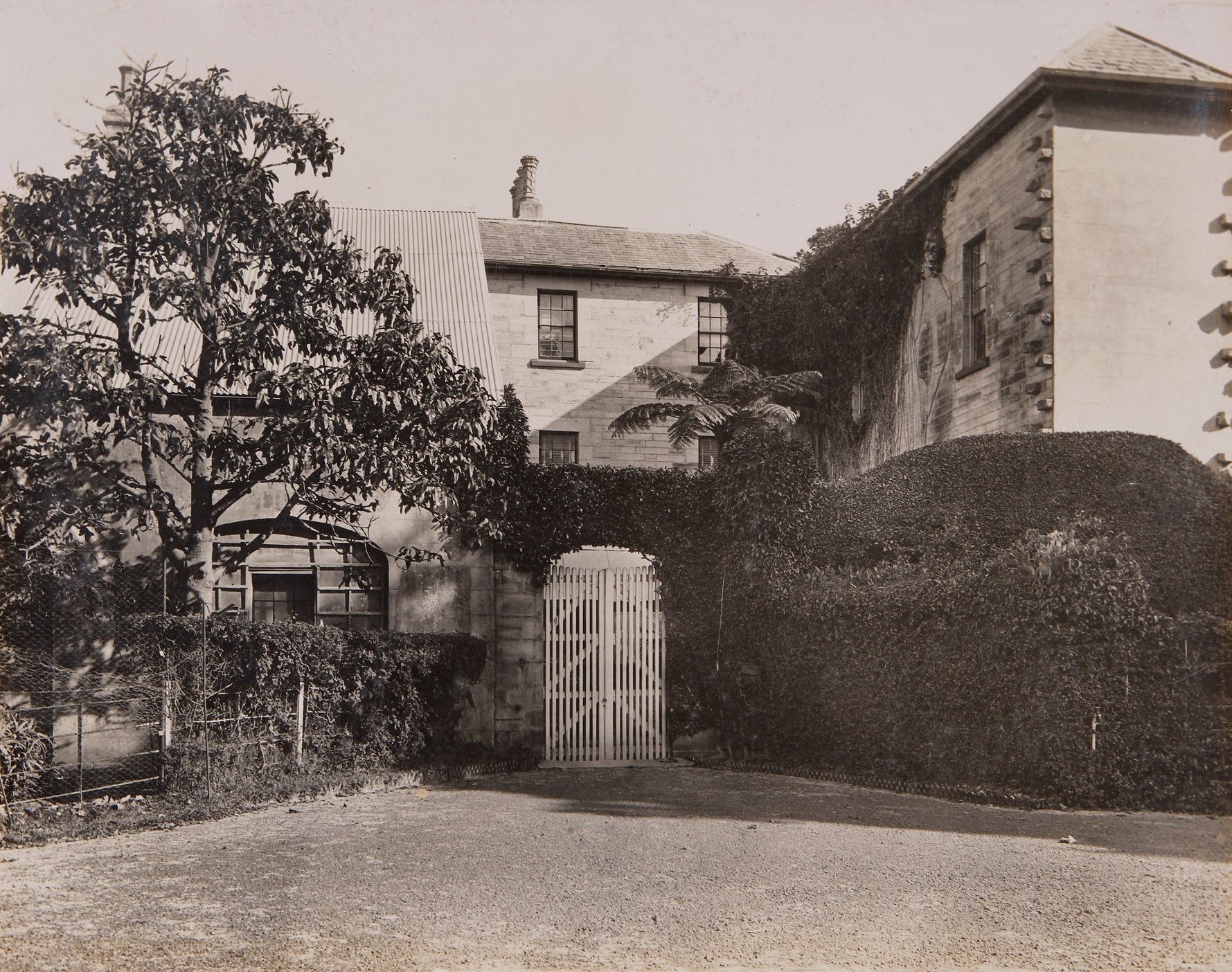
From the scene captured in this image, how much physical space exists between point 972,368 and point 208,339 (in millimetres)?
10817

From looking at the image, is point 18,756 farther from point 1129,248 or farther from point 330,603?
point 1129,248

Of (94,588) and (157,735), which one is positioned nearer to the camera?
(157,735)

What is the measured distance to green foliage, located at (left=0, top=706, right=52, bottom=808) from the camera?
8.70m

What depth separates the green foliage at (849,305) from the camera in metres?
18.0

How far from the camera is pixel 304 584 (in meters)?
15.0

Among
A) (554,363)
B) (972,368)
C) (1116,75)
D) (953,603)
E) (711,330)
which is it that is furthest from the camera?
(711,330)

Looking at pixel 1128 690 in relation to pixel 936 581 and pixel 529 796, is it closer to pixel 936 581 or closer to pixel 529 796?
pixel 936 581

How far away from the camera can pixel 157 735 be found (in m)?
10.3

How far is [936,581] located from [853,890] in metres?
4.87

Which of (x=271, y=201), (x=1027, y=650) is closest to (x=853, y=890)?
(x=1027, y=650)

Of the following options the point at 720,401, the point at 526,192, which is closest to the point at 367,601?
the point at 720,401

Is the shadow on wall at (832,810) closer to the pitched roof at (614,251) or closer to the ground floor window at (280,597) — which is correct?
the ground floor window at (280,597)

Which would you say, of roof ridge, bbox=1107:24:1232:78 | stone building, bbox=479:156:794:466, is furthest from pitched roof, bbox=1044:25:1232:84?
stone building, bbox=479:156:794:466

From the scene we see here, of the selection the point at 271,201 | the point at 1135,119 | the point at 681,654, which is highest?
the point at 1135,119
